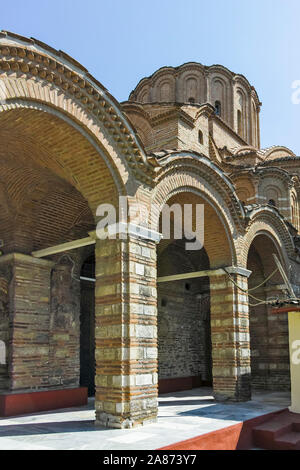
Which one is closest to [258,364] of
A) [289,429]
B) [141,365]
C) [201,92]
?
[289,429]

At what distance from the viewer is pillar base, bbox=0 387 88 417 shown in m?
7.26

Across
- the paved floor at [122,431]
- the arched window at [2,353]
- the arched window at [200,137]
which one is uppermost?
the arched window at [200,137]

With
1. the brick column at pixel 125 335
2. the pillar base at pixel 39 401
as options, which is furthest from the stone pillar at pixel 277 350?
the brick column at pixel 125 335

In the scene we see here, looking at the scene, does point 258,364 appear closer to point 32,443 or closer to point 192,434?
point 192,434

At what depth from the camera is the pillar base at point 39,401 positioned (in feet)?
23.8

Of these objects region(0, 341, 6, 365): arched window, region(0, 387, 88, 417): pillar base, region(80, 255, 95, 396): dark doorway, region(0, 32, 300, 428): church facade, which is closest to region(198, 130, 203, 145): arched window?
region(0, 32, 300, 428): church facade

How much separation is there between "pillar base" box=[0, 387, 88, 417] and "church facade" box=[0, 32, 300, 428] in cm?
6

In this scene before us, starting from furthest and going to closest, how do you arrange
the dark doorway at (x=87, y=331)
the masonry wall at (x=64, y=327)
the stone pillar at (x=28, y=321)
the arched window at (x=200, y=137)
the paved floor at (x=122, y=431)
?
the arched window at (x=200, y=137)
the dark doorway at (x=87, y=331)
the masonry wall at (x=64, y=327)
the stone pillar at (x=28, y=321)
the paved floor at (x=122, y=431)

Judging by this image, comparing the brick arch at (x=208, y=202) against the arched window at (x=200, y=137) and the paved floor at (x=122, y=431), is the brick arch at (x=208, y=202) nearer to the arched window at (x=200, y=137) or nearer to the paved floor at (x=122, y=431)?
the paved floor at (x=122, y=431)

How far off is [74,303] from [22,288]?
125 cm

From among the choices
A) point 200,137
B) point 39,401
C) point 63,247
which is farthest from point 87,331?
point 200,137

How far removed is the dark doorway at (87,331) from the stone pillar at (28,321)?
1.39 meters

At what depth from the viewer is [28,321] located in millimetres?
7902

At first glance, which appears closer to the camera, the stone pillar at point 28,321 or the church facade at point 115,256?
the church facade at point 115,256
